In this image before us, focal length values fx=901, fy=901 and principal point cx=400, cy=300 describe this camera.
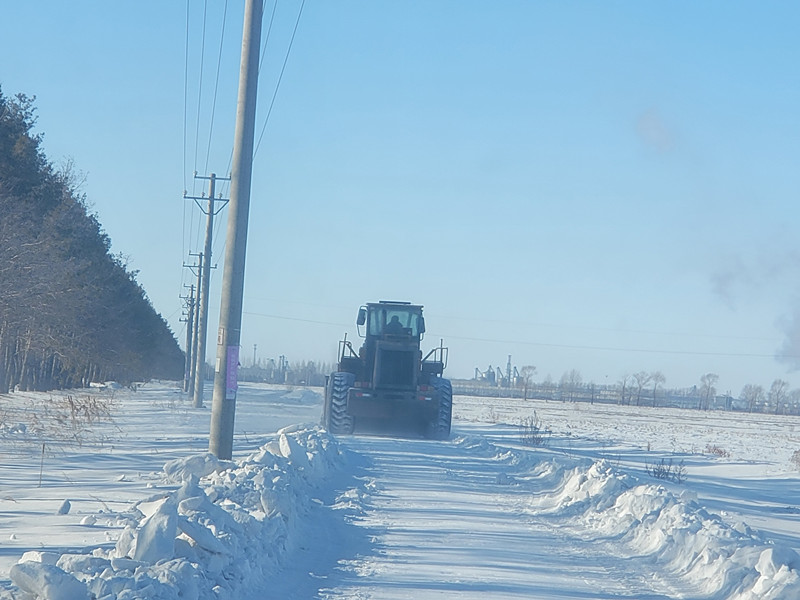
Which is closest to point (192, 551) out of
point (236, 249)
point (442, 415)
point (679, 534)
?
point (679, 534)

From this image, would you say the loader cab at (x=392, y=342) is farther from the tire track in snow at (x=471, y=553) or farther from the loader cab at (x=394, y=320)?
the tire track in snow at (x=471, y=553)

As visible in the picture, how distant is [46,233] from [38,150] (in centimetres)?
311

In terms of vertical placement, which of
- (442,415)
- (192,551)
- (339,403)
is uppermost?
(339,403)

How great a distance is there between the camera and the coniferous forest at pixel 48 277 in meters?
27.5

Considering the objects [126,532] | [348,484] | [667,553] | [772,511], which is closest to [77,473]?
[348,484]

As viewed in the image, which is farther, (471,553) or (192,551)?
(471,553)

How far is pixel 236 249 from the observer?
13711 millimetres

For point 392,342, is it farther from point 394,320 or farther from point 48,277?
point 48,277

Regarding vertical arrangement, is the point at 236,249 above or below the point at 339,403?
above

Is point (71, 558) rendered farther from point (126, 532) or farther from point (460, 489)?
point (460, 489)

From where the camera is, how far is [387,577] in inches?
304

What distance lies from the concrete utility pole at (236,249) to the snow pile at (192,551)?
2.02 m

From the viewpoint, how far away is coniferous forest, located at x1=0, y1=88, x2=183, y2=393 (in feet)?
90.1

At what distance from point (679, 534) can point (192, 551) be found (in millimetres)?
5451
